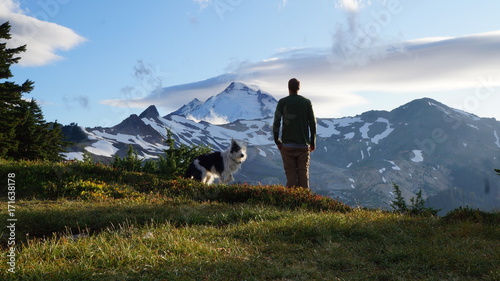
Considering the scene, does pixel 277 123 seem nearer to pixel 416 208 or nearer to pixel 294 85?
pixel 294 85

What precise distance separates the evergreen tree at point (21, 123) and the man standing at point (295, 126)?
1040 inches

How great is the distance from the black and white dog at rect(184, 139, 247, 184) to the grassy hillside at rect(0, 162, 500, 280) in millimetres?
5158

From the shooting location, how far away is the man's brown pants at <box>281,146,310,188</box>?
45.7 ft

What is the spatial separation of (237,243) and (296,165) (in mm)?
7545

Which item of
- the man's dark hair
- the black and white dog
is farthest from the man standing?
the black and white dog

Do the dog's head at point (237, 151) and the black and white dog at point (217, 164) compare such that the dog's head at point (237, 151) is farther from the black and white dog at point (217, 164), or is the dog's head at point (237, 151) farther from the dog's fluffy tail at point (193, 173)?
the dog's fluffy tail at point (193, 173)

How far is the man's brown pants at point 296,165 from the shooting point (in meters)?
13.9

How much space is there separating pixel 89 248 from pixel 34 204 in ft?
22.4

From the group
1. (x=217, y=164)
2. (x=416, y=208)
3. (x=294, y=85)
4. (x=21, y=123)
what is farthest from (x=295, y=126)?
(x=21, y=123)

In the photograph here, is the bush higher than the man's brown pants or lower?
lower

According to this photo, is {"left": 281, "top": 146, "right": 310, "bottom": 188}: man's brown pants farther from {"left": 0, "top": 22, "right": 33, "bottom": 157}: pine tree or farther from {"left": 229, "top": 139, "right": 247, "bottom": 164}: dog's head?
{"left": 0, "top": 22, "right": 33, "bottom": 157}: pine tree

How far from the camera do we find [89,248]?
244 inches

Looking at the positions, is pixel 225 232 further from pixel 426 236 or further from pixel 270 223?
pixel 426 236

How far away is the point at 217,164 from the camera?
18625 millimetres
